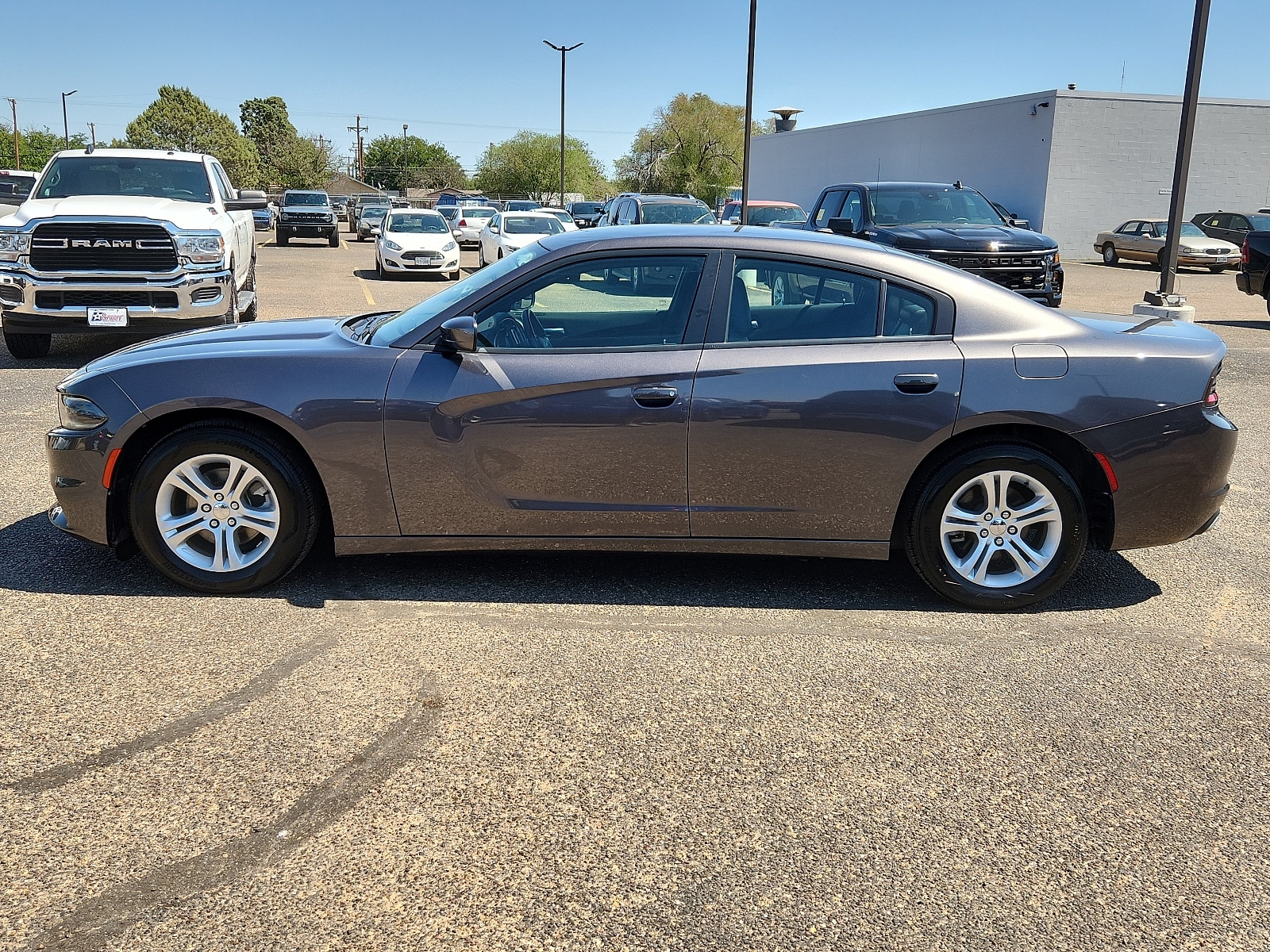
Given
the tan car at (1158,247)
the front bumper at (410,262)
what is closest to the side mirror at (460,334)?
the front bumper at (410,262)

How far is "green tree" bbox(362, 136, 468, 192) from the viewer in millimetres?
141375

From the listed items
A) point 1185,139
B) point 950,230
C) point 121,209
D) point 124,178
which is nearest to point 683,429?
A: point 121,209

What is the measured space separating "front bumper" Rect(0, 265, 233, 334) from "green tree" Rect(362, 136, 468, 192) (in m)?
134

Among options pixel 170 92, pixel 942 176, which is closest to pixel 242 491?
pixel 942 176

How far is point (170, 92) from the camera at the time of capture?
350ft

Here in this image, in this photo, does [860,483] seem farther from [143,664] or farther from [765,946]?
[143,664]

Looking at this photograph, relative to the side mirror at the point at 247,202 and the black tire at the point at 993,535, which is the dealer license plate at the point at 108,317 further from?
the black tire at the point at 993,535

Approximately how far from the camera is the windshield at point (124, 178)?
12023 mm

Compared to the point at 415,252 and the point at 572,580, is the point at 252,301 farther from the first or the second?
the point at 415,252

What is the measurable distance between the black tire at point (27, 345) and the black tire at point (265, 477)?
7.74 meters

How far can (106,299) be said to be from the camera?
1077 centimetres

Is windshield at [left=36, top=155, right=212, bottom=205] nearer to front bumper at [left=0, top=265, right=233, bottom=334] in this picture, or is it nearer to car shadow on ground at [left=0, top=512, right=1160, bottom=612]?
front bumper at [left=0, top=265, right=233, bottom=334]

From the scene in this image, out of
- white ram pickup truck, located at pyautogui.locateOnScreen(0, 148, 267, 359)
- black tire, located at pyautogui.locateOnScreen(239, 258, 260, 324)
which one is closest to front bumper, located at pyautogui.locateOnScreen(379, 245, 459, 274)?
black tire, located at pyautogui.locateOnScreen(239, 258, 260, 324)

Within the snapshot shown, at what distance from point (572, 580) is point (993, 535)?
5.90 ft
